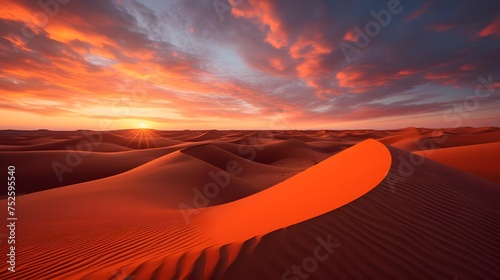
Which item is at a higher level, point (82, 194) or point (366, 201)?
point (366, 201)

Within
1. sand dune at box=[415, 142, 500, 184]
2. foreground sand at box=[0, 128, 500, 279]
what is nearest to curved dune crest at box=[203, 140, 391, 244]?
foreground sand at box=[0, 128, 500, 279]

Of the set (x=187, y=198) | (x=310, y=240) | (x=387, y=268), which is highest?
(x=310, y=240)

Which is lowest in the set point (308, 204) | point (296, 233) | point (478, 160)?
point (478, 160)

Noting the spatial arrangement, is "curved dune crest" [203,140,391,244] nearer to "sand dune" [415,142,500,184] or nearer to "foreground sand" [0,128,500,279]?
"foreground sand" [0,128,500,279]

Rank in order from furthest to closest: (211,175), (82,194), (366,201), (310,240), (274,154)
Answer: (274,154) → (211,175) → (82,194) → (366,201) → (310,240)

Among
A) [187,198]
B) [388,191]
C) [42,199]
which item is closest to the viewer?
[388,191]

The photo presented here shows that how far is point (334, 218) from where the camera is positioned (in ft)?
10.8

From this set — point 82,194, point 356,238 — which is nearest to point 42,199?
point 82,194

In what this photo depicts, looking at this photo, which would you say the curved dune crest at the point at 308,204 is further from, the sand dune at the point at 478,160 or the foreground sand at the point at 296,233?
the sand dune at the point at 478,160

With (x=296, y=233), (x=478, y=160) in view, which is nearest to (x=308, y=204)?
(x=296, y=233)

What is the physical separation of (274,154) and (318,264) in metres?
25.8

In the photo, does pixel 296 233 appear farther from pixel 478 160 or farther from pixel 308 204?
pixel 478 160

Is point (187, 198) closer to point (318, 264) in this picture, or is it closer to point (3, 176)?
point (318, 264)

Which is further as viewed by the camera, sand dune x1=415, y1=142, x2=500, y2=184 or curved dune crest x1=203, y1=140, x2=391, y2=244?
sand dune x1=415, y1=142, x2=500, y2=184
